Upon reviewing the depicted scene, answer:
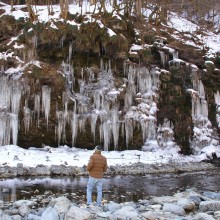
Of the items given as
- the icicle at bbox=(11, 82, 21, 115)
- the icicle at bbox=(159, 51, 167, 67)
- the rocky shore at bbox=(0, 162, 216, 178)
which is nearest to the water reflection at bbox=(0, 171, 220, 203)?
the rocky shore at bbox=(0, 162, 216, 178)

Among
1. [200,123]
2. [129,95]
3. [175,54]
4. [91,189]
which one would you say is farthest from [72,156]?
[175,54]

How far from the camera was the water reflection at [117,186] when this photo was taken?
10.3 meters

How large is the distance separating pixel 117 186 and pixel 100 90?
7430 mm

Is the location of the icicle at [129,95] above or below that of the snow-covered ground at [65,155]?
above

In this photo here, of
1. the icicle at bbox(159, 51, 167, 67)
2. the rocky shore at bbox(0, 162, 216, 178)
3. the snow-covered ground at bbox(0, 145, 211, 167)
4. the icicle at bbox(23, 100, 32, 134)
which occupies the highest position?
the icicle at bbox(159, 51, 167, 67)

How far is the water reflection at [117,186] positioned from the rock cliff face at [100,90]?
4.34 m

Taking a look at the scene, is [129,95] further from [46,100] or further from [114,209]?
[114,209]

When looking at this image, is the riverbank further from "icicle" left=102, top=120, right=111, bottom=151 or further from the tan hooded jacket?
"icicle" left=102, top=120, right=111, bottom=151

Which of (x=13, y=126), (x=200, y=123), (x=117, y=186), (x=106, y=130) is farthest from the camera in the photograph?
(x=200, y=123)

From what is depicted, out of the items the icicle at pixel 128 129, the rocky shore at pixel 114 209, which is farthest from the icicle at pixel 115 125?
the rocky shore at pixel 114 209

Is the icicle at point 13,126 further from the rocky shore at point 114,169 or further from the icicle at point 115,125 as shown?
the icicle at point 115,125

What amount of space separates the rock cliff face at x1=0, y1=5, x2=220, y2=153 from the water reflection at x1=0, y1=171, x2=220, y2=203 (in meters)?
4.34

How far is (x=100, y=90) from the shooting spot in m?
18.7

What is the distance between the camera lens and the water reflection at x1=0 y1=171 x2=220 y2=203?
10.3 meters
